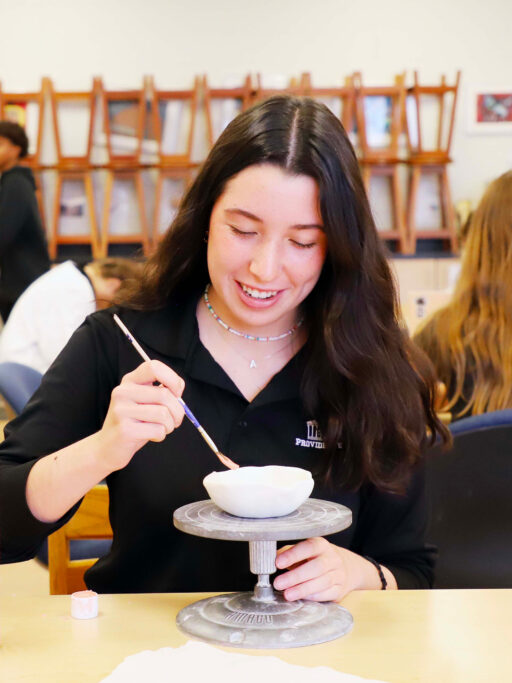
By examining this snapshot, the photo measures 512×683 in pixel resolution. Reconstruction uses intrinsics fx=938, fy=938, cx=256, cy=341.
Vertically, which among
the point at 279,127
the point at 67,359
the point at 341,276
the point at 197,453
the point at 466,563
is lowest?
the point at 466,563

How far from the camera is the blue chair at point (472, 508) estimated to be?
1683 millimetres

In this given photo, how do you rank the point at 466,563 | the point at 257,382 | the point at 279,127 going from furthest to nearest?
the point at 466,563 < the point at 257,382 < the point at 279,127

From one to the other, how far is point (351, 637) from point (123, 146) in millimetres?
5764

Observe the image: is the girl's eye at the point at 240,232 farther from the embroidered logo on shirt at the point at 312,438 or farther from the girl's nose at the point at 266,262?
the embroidered logo on shirt at the point at 312,438

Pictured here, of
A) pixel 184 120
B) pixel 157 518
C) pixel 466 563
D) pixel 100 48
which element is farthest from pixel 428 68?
pixel 157 518

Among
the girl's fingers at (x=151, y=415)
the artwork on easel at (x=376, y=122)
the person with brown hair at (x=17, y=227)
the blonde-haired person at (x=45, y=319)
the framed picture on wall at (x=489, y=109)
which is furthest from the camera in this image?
the framed picture on wall at (x=489, y=109)


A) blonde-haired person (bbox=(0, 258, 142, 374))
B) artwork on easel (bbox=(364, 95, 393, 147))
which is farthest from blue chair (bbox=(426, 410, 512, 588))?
artwork on easel (bbox=(364, 95, 393, 147))

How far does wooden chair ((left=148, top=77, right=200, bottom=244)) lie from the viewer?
20.8ft

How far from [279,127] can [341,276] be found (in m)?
0.25

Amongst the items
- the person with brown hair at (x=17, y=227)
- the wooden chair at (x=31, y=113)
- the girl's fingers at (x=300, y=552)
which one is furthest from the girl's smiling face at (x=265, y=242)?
the wooden chair at (x=31, y=113)

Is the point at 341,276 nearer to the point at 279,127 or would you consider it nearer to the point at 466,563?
the point at 279,127

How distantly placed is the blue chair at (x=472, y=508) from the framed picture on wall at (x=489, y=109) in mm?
5217

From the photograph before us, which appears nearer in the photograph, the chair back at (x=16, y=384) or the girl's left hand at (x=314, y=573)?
the girl's left hand at (x=314, y=573)

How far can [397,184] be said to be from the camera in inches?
250
